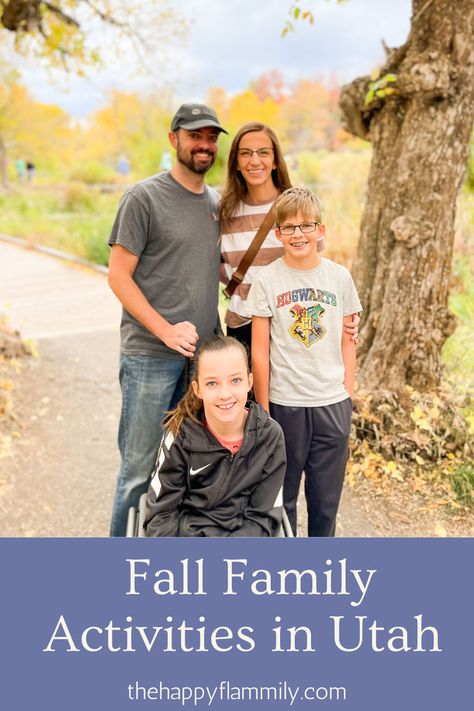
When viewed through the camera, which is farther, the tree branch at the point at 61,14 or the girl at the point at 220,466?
the tree branch at the point at 61,14

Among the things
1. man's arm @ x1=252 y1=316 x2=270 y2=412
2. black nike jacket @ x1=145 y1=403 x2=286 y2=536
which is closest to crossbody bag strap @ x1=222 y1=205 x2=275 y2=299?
man's arm @ x1=252 y1=316 x2=270 y2=412

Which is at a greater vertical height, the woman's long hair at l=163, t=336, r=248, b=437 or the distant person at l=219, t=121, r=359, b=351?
the distant person at l=219, t=121, r=359, b=351

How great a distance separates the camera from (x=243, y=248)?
99.7 inches

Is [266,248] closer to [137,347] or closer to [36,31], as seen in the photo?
[137,347]

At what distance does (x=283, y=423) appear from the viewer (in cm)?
242

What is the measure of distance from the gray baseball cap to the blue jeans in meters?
0.92

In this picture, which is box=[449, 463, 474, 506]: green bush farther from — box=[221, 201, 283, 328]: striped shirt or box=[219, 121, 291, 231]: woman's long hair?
box=[219, 121, 291, 231]: woman's long hair

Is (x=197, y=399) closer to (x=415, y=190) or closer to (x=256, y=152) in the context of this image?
(x=256, y=152)

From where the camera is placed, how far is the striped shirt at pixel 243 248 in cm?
246

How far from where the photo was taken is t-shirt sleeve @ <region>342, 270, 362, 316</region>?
2.35 metres

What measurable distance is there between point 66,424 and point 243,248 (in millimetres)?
→ 2882

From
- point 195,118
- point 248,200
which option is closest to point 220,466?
point 248,200

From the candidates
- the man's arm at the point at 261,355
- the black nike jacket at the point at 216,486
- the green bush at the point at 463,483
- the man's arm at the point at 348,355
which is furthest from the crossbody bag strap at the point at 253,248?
the green bush at the point at 463,483

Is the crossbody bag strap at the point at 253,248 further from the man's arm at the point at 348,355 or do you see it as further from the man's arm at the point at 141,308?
the man's arm at the point at 348,355
